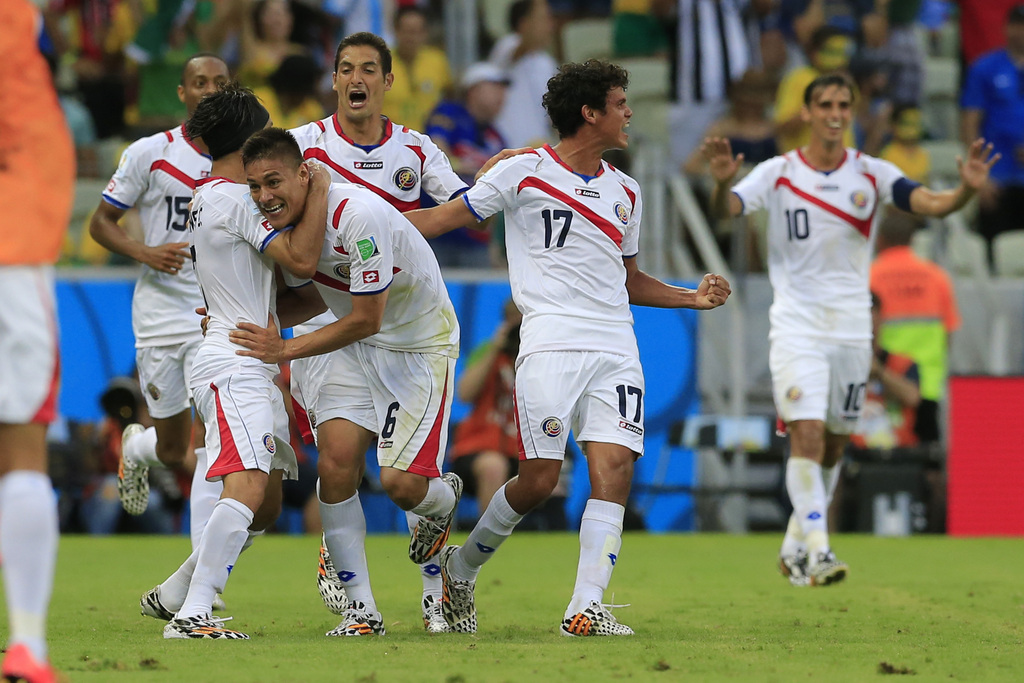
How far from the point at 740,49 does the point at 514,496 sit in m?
10.4

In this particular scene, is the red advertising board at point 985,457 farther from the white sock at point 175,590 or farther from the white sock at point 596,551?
the white sock at point 175,590

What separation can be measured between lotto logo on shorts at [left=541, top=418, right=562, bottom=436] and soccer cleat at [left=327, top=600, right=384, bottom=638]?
1.11m

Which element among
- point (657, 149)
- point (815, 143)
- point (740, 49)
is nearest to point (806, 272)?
point (815, 143)

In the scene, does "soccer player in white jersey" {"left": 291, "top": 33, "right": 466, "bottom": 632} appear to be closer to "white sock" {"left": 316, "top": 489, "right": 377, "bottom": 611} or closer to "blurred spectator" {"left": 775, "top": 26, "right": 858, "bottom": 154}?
"white sock" {"left": 316, "top": 489, "right": 377, "bottom": 611}

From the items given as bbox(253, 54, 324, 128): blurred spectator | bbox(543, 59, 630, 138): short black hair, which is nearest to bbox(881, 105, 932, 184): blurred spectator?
bbox(253, 54, 324, 128): blurred spectator

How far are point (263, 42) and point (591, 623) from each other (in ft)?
33.5

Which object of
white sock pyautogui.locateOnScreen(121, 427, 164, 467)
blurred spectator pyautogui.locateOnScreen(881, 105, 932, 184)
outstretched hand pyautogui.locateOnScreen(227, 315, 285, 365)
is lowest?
white sock pyautogui.locateOnScreen(121, 427, 164, 467)

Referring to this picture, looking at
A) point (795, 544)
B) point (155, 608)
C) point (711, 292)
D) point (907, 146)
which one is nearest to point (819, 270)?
point (795, 544)

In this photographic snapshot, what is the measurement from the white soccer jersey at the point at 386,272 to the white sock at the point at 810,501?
3.04m

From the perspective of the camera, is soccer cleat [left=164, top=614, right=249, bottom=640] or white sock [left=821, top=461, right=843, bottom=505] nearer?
soccer cleat [left=164, top=614, right=249, bottom=640]

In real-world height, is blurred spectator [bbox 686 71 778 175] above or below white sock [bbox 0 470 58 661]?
above

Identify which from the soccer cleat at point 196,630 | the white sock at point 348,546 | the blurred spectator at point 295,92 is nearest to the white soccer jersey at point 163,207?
the white sock at point 348,546

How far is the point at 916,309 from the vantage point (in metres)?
13.5

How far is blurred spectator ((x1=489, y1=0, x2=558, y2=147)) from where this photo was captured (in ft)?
51.1
